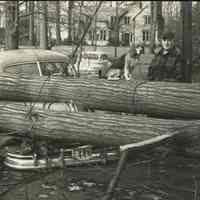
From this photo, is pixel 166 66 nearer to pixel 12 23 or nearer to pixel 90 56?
pixel 12 23

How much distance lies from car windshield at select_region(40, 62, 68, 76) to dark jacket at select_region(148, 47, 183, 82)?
2635 millimetres

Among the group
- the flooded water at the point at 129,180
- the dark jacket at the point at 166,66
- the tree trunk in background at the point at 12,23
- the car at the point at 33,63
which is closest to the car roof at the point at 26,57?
the car at the point at 33,63

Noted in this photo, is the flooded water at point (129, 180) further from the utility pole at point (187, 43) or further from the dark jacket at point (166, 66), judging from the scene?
the dark jacket at point (166, 66)

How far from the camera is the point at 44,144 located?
7.21 m

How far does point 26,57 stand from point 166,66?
142 inches

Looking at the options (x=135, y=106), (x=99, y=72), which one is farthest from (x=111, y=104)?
(x=99, y=72)

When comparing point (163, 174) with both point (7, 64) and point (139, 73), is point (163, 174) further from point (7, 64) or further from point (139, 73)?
point (139, 73)

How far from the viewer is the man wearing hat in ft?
36.3

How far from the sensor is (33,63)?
912 centimetres

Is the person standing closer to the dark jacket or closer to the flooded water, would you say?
the dark jacket

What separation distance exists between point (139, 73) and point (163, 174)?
7328mm

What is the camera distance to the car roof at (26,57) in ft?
29.6

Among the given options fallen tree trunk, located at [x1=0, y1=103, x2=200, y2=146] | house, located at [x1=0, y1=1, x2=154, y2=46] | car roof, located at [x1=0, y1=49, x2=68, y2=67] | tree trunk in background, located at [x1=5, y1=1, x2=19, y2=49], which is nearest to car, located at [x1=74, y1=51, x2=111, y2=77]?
house, located at [x1=0, y1=1, x2=154, y2=46]

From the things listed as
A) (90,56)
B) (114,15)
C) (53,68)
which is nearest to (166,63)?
(53,68)
